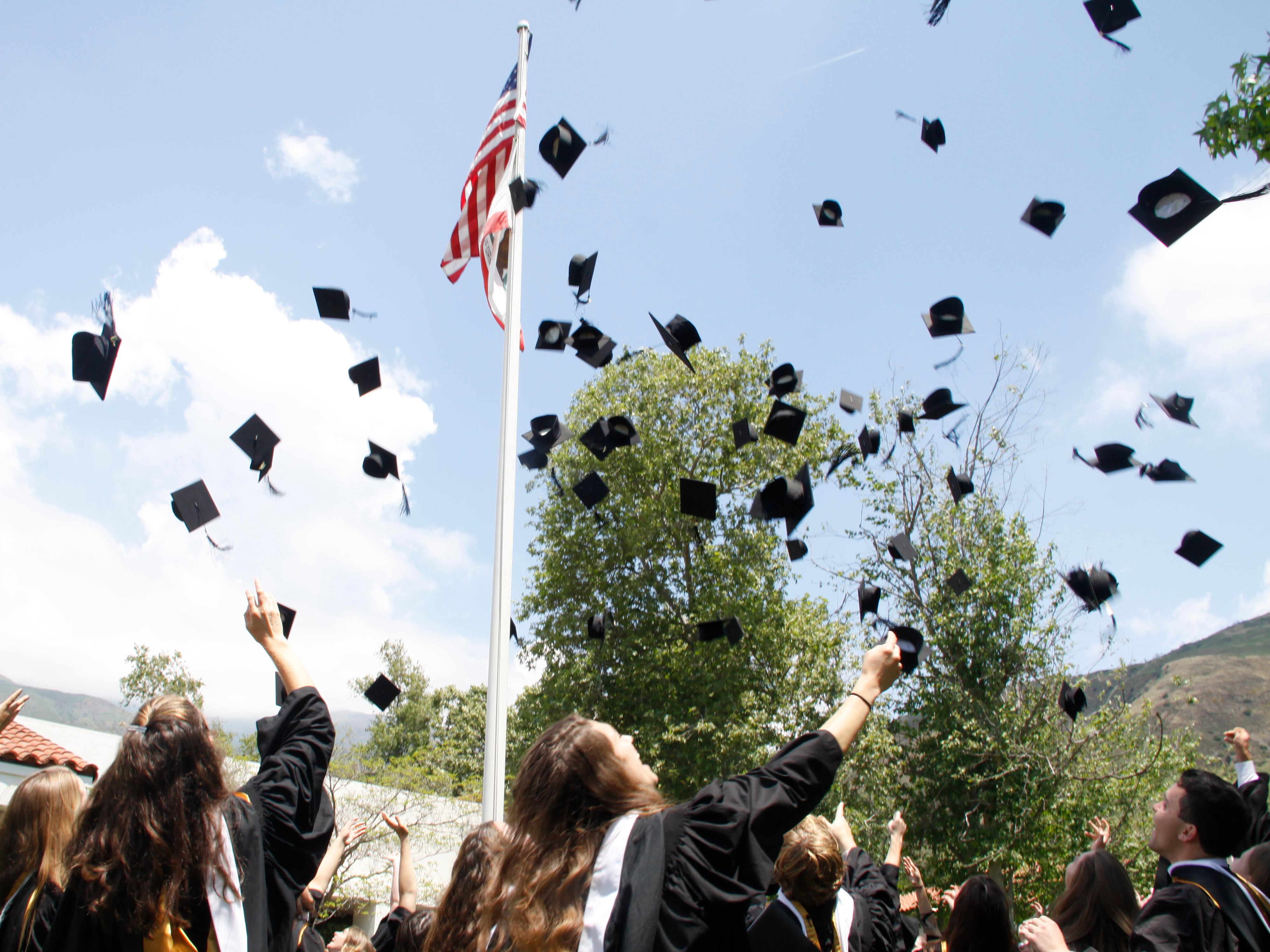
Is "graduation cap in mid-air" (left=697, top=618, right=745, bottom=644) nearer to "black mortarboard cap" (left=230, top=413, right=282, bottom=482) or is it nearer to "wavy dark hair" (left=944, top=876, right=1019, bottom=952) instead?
"black mortarboard cap" (left=230, top=413, right=282, bottom=482)

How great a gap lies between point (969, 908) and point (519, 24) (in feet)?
28.9

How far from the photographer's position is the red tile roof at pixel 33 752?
9.90 metres

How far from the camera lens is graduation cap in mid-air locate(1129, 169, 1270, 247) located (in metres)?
5.00

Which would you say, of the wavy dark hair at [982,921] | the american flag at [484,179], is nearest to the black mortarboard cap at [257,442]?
the american flag at [484,179]

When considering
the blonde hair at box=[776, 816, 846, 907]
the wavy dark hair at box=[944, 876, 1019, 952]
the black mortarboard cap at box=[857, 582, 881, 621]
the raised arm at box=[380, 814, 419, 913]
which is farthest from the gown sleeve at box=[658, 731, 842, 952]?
the black mortarboard cap at box=[857, 582, 881, 621]

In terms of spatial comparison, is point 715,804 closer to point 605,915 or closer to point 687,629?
point 605,915

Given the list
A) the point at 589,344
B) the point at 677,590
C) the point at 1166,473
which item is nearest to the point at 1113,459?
the point at 1166,473

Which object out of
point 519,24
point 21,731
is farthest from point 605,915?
point 21,731

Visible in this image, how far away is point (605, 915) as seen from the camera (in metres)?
1.54

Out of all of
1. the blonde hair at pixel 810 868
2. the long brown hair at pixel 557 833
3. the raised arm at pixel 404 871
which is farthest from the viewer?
the raised arm at pixel 404 871

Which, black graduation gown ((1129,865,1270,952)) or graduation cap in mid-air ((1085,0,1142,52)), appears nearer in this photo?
black graduation gown ((1129,865,1270,952))

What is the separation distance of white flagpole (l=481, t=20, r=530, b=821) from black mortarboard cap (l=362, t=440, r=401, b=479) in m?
0.86

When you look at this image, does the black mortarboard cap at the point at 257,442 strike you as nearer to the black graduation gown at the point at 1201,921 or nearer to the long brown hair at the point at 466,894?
the long brown hair at the point at 466,894

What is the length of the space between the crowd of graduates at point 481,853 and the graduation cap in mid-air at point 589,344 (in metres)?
5.05
